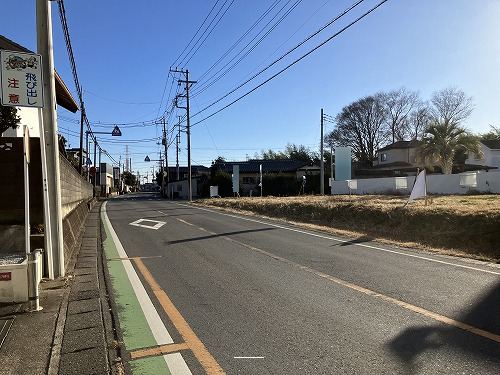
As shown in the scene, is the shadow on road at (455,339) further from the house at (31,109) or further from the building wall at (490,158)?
the building wall at (490,158)

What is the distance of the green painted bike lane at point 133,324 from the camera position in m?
3.95

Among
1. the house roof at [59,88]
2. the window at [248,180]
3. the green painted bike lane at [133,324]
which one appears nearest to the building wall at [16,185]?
the green painted bike lane at [133,324]

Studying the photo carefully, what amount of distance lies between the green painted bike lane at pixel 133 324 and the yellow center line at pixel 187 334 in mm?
328

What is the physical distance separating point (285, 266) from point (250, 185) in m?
50.7

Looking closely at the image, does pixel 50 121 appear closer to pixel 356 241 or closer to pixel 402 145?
pixel 356 241

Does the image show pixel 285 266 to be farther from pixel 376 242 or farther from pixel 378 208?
pixel 378 208

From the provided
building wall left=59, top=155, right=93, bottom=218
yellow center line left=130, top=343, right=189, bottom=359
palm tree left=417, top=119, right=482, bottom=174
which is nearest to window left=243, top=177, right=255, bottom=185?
palm tree left=417, top=119, right=482, bottom=174

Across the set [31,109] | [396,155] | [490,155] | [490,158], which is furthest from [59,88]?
[396,155]

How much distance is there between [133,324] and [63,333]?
31.4 inches

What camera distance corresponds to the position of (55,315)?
17.7 ft

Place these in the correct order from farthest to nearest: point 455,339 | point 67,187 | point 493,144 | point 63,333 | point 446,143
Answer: point 493,144 → point 446,143 → point 67,187 → point 63,333 → point 455,339

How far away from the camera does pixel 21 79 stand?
643 centimetres

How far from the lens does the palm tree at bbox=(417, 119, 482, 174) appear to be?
37594 millimetres

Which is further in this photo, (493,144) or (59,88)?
(493,144)
